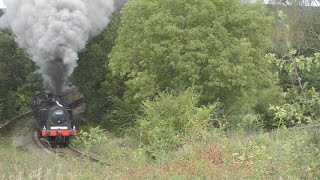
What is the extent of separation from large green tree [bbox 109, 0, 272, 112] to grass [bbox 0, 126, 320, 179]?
9986mm

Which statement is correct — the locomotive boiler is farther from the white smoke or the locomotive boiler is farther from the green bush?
the green bush

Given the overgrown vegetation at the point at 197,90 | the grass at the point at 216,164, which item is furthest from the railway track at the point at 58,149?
the grass at the point at 216,164

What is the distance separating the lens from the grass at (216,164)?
500 centimetres

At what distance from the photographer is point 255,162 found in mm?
7004

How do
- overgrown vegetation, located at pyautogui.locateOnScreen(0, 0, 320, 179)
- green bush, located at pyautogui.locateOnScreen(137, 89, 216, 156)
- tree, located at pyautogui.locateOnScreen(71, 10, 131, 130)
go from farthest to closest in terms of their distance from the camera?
tree, located at pyautogui.locateOnScreen(71, 10, 131, 130), green bush, located at pyautogui.locateOnScreen(137, 89, 216, 156), overgrown vegetation, located at pyautogui.locateOnScreen(0, 0, 320, 179)

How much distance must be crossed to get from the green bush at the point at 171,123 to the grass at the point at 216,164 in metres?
0.92

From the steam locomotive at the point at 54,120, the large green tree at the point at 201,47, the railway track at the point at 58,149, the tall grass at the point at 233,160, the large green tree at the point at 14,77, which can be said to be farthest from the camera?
the large green tree at the point at 14,77

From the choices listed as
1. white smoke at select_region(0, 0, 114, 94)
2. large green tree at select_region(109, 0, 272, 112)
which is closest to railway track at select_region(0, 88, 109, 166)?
white smoke at select_region(0, 0, 114, 94)

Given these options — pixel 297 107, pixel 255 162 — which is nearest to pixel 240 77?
pixel 255 162

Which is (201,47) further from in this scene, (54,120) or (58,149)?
(58,149)

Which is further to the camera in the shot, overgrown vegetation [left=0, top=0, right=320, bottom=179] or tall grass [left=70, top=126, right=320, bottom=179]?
overgrown vegetation [left=0, top=0, right=320, bottom=179]

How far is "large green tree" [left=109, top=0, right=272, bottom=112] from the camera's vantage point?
66.5ft

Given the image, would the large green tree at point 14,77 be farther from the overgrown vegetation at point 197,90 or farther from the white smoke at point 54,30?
the white smoke at point 54,30

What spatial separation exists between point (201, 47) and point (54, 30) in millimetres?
7658
